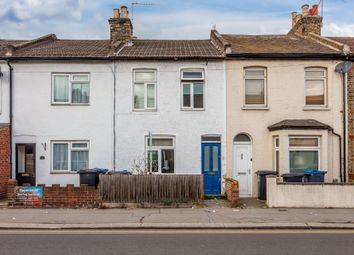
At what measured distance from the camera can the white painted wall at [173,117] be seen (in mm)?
20469

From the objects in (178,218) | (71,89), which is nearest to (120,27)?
(71,89)

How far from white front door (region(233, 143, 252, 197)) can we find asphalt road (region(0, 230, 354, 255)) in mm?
8373

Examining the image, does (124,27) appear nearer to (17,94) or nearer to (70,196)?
(17,94)

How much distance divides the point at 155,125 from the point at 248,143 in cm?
401

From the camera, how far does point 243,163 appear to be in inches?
811

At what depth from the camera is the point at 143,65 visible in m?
20.6

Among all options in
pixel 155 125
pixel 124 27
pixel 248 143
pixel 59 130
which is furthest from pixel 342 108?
pixel 59 130

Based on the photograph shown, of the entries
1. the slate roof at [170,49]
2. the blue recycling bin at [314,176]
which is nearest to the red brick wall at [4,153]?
the slate roof at [170,49]

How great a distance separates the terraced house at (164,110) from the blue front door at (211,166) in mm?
42

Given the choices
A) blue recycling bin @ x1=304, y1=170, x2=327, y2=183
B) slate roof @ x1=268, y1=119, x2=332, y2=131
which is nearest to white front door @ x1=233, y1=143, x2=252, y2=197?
slate roof @ x1=268, y1=119, x2=332, y2=131

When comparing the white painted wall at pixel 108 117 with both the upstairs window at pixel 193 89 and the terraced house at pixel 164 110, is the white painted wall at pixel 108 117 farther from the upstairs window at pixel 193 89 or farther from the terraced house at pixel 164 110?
the upstairs window at pixel 193 89

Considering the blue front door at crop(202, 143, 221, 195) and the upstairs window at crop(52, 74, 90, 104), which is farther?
the upstairs window at crop(52, 74, 90, 104)

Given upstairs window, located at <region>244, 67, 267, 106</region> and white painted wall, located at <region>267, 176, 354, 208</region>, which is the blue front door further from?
white painted wall, located at <region>267, 176, 354, 208</region>

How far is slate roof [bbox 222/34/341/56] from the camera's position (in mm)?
20578
